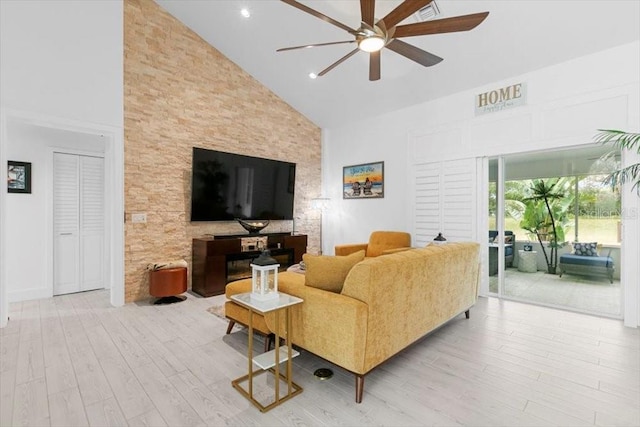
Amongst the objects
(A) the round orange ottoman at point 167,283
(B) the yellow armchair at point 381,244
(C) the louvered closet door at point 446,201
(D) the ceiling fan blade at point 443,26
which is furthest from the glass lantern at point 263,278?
(C) the louvered closet door at point 446,201

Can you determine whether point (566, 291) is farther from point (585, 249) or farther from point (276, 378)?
point (276, 378)

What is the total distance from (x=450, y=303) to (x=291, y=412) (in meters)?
1.89

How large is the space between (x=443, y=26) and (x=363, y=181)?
12.2 ft

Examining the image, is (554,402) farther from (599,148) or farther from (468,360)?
(599,148)

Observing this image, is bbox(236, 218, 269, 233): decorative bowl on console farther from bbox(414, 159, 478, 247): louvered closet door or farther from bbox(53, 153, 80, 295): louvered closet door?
bbox(414, 159, 478, 247): louvered closet door

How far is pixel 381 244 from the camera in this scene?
539cm

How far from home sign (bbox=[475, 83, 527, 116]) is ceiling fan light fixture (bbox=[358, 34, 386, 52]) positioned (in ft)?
8.16

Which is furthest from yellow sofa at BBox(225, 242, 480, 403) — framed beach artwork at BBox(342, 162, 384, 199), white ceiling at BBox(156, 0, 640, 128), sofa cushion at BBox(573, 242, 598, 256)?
sofa cushion at BBox(573, 242, 598, 256)

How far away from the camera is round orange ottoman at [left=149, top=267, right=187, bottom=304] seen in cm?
413

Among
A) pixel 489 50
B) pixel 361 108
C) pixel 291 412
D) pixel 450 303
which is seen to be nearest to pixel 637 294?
pixel 450 303

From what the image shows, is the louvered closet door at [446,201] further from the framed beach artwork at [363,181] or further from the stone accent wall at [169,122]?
the stone accent wall at [169,122]

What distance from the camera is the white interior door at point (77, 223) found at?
4574 millimetres

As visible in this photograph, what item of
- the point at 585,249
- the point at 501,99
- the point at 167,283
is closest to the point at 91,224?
the point at 167,283

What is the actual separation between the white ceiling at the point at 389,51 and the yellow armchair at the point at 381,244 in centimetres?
223
